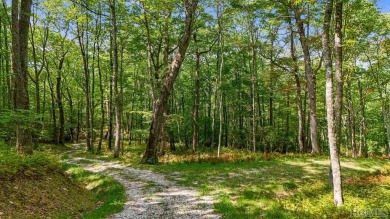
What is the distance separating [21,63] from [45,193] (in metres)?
5.77

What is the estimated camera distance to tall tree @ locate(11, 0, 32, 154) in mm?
10781

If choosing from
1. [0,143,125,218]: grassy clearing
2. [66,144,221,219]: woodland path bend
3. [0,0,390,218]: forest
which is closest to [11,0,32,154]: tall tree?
[0,0,390,218]: forest

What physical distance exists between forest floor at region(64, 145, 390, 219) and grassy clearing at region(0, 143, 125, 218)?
760mm

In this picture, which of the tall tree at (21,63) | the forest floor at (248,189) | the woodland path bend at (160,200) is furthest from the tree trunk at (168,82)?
the tall tree at (21,63)

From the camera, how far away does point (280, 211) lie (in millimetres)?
8070

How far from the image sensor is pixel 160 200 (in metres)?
9.83

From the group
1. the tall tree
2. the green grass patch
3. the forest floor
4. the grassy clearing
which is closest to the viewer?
the grassy clearing

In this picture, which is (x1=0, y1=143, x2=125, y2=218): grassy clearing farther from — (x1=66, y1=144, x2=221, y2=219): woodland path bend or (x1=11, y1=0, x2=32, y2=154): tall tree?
(x1=11, y1=0, x2=32, y2=154): tall tree

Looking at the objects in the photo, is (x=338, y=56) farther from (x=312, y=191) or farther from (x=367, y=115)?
(x=367, y=115)

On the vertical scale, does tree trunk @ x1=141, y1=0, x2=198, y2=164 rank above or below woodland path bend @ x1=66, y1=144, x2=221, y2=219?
above

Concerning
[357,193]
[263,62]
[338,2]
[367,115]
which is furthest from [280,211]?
[367,115]

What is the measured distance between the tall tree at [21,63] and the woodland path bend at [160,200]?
14.7 feet

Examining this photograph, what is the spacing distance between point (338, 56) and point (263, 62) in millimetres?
31420

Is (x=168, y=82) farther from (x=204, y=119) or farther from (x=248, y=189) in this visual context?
(x=204, y=119)
